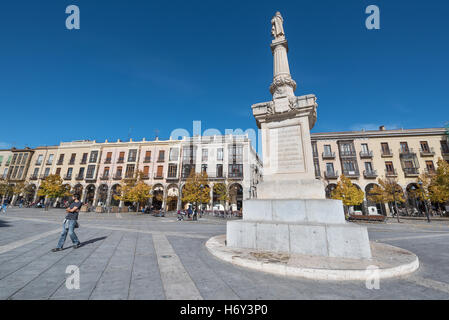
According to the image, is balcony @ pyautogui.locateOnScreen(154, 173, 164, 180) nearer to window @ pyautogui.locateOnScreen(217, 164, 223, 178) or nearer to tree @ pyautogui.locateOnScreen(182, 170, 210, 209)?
tree @ pyautogui.locateOnScreen(182, 170, 210, 209)

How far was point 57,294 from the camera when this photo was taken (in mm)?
2486

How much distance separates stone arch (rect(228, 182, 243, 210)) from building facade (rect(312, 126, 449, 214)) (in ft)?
42.2

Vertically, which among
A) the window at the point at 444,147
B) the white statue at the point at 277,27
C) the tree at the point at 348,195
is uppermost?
the window at the point at 444,147

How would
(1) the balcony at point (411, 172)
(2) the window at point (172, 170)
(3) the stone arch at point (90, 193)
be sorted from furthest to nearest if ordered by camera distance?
1. (3) the stone arch at point (90, 193)
2. (2) the window at point (172, 170)
3. (1) the balcony at point (411, 172)

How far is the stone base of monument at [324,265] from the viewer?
3.04 m

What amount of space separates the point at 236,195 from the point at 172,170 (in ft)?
41.8

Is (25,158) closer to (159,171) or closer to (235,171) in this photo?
(159,171)

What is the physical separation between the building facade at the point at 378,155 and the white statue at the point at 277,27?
25.3 metres

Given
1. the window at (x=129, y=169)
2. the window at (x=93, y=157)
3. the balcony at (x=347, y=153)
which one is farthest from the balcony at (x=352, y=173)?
the window at (x=93, y=157)

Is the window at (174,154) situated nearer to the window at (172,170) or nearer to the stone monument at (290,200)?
the window at (172,170)

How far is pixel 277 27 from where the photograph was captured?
7.14 meters
